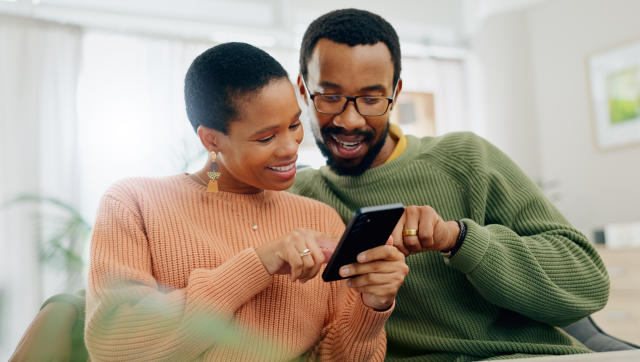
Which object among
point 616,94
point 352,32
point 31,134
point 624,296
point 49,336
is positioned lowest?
point 624,296

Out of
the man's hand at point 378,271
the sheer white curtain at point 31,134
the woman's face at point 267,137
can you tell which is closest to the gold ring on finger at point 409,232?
the man's hand at point 378,271

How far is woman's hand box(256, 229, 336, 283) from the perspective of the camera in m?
0.90

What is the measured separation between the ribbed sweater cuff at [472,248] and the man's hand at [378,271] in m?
0.24

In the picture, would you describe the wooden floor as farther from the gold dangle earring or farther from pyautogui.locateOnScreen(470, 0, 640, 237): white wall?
the gold dangle earring

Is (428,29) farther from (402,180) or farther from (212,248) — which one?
(212,248)

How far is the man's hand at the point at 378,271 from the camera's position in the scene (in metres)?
0.94

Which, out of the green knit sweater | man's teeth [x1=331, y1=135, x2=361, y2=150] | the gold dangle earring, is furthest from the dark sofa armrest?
the gold dangle earring

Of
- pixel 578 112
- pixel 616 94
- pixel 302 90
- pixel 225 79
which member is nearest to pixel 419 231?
pixel 225 79

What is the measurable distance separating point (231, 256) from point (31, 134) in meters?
3.13

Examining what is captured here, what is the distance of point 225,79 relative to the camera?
3.43 feet

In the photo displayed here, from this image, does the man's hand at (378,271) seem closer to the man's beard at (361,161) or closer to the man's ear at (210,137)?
the man's ear at (210,137)

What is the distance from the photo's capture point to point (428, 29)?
510 cm

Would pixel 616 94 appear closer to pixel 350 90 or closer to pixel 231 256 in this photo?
pixel 350 90

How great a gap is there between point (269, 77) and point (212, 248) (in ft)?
1.12
